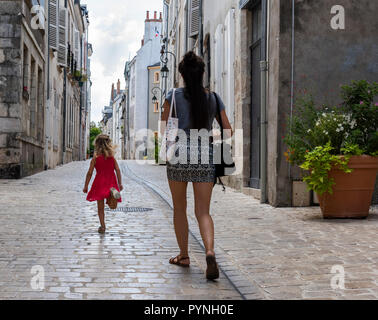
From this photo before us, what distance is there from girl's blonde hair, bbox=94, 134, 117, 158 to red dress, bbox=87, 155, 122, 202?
60mm

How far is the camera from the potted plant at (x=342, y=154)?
A: 23.6ft

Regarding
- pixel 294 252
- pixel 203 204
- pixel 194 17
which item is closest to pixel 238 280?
pixel 203 204

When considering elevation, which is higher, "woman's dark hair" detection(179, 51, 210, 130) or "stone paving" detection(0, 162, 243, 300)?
"woman's dark hair" detection(179, 51, 210, 130)

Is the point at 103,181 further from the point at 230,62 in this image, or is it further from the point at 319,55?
the point at 230,62

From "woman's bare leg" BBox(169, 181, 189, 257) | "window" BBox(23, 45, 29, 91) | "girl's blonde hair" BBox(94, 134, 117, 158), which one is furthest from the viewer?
"window" BBox(23, 45, 29, 91)

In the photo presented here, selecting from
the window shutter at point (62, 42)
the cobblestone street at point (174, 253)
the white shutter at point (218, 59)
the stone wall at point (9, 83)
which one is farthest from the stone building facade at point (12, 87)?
the window shutter at point (62, 42)

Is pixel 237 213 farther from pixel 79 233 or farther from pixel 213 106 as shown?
pixel 213 106

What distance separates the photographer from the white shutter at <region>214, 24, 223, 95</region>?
45.0 feet

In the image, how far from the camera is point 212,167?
170 inches

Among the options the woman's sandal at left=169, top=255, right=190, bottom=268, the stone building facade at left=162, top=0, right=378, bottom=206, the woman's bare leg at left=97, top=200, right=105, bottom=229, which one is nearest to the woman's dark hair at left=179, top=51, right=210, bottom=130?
the woman's sandal at left=169, top=255, right=190, bottom=268

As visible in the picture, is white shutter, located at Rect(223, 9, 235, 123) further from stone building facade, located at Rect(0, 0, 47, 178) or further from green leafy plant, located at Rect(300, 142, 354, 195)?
stone building facade, located at Rect(0, 0, 47, 178)

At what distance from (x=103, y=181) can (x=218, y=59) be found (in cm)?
816
